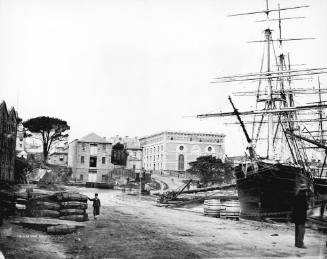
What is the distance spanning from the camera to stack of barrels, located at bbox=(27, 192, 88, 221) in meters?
14.7

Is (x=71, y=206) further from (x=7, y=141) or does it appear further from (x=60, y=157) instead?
(x=60, y=157)

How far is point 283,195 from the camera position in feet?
79.2

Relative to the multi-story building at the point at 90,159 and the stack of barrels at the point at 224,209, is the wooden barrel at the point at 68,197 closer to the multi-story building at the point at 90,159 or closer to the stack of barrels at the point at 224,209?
the stack of barrels at the point at 224,209

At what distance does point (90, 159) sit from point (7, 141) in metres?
33.9

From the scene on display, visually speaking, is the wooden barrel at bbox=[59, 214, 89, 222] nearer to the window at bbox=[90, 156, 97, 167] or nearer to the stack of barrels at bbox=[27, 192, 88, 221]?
the stack of barrels at bbox=[27, 192, 88, 221]

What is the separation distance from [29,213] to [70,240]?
3.39 m

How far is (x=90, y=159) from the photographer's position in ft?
201

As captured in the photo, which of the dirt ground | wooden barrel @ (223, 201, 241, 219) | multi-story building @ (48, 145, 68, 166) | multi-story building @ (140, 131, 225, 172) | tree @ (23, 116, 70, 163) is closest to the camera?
the dirt ground

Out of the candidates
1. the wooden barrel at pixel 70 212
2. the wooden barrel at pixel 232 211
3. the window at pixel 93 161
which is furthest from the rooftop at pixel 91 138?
the wooden barrel at pixel 70 212

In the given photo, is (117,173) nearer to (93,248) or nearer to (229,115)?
(229,115)

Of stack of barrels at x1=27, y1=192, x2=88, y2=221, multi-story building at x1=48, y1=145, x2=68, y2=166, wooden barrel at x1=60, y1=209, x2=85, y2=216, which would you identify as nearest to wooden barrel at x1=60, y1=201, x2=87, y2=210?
stack of barrels at x1=27, y1=192, x2=88, y2=221

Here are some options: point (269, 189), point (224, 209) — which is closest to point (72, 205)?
point (224, 209)

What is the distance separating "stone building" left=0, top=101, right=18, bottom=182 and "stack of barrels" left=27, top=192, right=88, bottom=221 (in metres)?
12.4

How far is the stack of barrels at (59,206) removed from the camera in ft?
48.4
